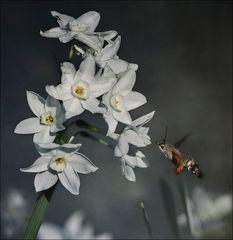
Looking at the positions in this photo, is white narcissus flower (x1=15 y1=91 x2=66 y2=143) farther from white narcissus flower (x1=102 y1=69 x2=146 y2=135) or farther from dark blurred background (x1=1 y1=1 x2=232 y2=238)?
dark blurred background (x1=1 y1=1 x2=232 y2=238)

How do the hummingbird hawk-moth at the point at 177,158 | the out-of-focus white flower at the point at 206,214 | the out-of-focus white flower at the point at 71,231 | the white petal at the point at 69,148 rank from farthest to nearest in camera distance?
the out-of-focus white flower at the point at 206,214, the out-of-focus white flower at the point at 71,231, the hummingbird hawk-moth at the point at 177,158, the white petal at the point at 69,148

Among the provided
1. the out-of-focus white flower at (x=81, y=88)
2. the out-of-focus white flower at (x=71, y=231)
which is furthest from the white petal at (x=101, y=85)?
the out-of-focus white flower at (x=71, y=231)

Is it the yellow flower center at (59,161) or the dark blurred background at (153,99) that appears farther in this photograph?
the dark blurred background at (153,99)

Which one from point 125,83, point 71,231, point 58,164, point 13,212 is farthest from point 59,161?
point 13,212

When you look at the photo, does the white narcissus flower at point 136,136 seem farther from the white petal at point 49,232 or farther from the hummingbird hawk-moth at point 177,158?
the white petal at point 49,232

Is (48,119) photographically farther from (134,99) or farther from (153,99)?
(153,99)

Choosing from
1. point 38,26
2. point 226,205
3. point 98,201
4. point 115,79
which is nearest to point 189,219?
point 115,79
